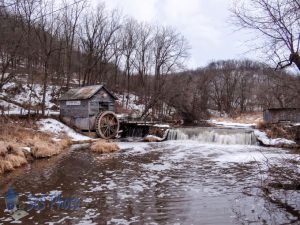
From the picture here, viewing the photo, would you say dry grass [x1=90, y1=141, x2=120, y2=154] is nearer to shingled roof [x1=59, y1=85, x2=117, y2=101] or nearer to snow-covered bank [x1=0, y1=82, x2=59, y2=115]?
shingled roof [x1=59, y1=85, x2=117, y2=101]

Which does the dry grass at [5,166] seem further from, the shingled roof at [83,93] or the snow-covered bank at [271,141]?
the snow-covered bank at [271,141]

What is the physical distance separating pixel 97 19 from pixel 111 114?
14.2 m

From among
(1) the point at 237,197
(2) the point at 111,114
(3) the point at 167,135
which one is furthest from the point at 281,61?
(2) the point at 111,114

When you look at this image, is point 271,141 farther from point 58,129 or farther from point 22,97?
point 22,97

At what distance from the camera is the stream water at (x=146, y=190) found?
6461 mm

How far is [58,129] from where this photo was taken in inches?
895

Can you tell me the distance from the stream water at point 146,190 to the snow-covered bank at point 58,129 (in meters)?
7.24

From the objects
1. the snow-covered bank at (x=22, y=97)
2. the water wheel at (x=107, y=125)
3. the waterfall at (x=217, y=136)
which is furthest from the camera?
the snow-covered bank at (x=22, y=97)

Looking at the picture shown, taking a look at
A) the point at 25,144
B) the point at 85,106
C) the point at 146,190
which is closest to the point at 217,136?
the point at 85,106

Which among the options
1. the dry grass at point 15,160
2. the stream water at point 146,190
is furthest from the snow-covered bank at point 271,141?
the dry grass at point 15,160

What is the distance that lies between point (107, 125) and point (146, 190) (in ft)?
53.1

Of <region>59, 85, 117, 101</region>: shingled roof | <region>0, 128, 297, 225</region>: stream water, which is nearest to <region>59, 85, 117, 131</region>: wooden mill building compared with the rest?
<region>59, 85, 117, 101</region>: shingled roof

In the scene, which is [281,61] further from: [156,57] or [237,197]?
[156,57]

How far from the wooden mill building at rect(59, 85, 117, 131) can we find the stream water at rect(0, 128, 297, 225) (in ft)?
31.3
